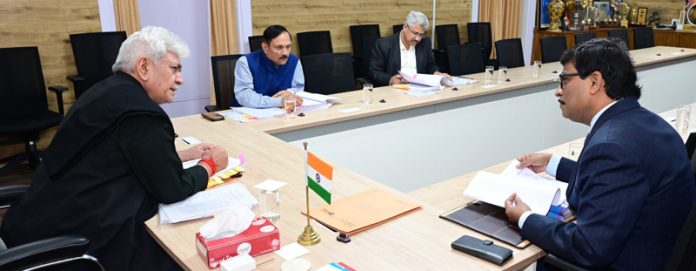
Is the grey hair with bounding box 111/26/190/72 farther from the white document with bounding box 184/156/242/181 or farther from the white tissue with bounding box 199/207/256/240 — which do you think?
the white tissue with bounding box 199/207/256/240

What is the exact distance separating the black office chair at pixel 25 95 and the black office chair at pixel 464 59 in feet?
10.3

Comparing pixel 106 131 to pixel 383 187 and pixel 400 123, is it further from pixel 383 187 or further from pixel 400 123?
pixel 400 123

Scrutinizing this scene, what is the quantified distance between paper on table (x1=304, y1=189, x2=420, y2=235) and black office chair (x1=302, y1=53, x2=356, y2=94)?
6.94ft

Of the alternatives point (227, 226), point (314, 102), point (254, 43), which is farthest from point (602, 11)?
point (227, 226)

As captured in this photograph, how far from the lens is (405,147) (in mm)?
3215

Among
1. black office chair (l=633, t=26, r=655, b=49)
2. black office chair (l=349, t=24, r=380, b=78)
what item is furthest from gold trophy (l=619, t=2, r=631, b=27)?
black office chair (l=349, t=24, r=380, b=78)

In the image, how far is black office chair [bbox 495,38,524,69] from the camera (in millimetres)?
4996

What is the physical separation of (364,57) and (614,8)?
4.54 m

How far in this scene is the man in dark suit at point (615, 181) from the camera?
4.44ft

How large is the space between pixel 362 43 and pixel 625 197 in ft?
15.4

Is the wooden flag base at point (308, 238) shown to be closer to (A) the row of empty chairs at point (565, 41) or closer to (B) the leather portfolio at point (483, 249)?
(B) the leather portfolio at point (483, 249)

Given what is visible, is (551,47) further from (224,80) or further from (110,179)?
(110,179)

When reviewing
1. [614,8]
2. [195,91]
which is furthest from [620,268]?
[614,8]

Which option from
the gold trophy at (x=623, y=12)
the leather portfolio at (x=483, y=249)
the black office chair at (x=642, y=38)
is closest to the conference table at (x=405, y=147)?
the leather portfolio at (x=483, y=249)
